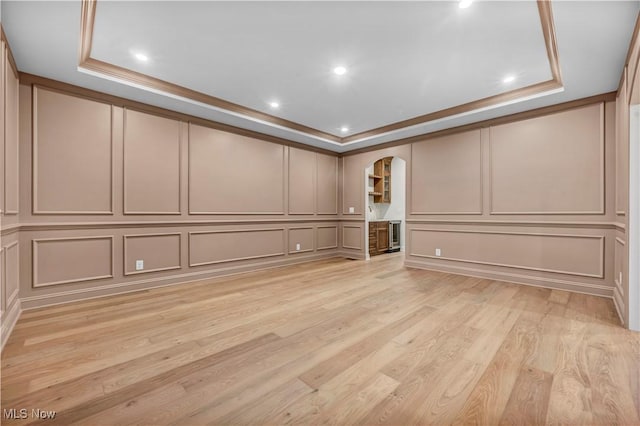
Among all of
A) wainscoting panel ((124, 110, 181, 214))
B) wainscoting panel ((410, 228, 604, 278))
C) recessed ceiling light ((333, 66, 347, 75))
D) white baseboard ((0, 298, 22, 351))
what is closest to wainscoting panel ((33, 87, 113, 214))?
wainscoting panel ((124, 110, 181, 214))

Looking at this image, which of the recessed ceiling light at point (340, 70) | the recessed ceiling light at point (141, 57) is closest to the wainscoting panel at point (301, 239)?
the recessed ceiling light at point (340, 70)

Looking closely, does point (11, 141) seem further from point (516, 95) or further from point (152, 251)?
point (516, 95)

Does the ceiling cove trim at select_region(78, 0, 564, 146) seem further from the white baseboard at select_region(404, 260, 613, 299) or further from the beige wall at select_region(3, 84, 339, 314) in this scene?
the white baseboard at select_region(404, 260, 613, 299)

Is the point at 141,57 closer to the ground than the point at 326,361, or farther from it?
farther from it

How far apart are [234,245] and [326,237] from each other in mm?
2199

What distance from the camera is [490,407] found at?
4.83ft

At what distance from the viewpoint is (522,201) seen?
4.05 m

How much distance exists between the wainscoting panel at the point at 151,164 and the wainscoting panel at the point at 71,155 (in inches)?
7.9

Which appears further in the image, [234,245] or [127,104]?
[234,245]

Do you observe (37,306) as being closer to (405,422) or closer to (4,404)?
(4,404)

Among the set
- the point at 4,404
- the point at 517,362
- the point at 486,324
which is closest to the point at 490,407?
the point at 517,362

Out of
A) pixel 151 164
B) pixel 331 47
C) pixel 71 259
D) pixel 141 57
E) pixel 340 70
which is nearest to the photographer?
pixel 331 47

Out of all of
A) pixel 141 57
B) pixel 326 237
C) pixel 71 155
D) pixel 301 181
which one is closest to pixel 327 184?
pixel 301 181

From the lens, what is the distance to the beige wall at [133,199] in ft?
9.88
